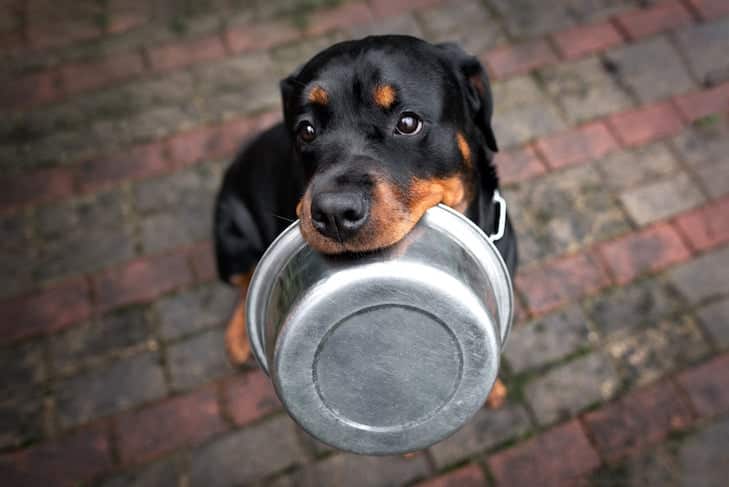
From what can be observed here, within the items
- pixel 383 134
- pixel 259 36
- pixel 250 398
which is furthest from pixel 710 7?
pixel 250 398

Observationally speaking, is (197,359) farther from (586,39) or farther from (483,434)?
(586,39)

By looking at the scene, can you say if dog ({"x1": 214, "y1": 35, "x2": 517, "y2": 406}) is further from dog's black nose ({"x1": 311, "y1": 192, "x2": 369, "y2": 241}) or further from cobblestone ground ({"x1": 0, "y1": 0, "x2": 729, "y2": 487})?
cobblestone ground ({"x1": 0, "y1": 0, "x2": 729, "y2": 487})

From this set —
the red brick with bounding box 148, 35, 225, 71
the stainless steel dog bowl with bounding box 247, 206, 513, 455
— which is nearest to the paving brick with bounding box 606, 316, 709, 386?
the stainless steel dog bowl with bounding box 247, 206, 513, 455

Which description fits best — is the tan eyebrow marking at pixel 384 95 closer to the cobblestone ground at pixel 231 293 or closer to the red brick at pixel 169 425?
the cobblestone ground at pixel 231 293

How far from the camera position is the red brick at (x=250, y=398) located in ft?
9.84

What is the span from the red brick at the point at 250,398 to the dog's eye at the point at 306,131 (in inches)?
50.4

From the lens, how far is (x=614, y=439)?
2.91 m

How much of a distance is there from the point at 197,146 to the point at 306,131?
5.63ft

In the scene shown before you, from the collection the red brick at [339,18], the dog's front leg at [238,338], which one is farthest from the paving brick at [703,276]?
the red brick at [339,18]

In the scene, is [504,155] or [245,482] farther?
[504,155]

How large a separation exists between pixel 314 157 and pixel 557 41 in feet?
8.16

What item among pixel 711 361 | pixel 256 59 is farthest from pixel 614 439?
pixel 256 59

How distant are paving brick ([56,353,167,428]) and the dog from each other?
46.2 inches

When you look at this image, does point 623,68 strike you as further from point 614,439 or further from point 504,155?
point 614,439
